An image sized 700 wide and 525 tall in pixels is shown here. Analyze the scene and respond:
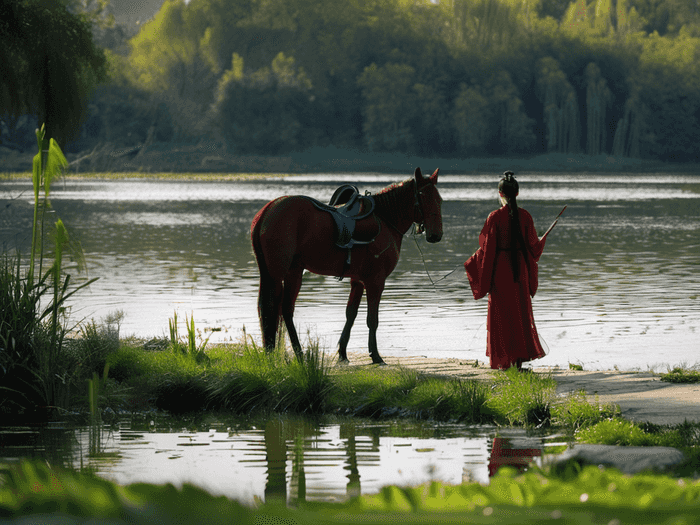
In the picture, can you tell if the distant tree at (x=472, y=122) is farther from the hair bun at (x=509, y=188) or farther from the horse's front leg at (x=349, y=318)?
the hair bun at (x=509, y=188)

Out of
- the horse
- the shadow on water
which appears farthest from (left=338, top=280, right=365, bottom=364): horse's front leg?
the shadow on water

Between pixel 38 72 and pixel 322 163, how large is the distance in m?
81.8

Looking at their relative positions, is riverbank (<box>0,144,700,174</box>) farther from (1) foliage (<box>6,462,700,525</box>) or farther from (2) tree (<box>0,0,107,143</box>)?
(1) foliage (<box>6,462,700,525</box>)

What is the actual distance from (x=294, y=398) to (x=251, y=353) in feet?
2.92

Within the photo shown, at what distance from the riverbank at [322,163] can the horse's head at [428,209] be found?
81.5 meters

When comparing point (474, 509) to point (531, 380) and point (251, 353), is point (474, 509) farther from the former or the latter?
point (251, 353)

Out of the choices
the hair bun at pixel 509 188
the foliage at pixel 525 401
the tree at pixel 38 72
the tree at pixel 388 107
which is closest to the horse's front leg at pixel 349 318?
the hair bun at pixel 509 188

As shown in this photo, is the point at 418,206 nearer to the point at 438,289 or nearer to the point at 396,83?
the point at 438,289

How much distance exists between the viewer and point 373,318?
9.42 metres

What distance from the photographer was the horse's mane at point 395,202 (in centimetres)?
969

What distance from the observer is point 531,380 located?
25.1ft

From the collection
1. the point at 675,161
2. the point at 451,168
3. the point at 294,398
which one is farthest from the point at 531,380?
the point at 675,161

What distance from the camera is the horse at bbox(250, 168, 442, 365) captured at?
893 centimetres

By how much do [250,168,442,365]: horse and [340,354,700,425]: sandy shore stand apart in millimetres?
539
